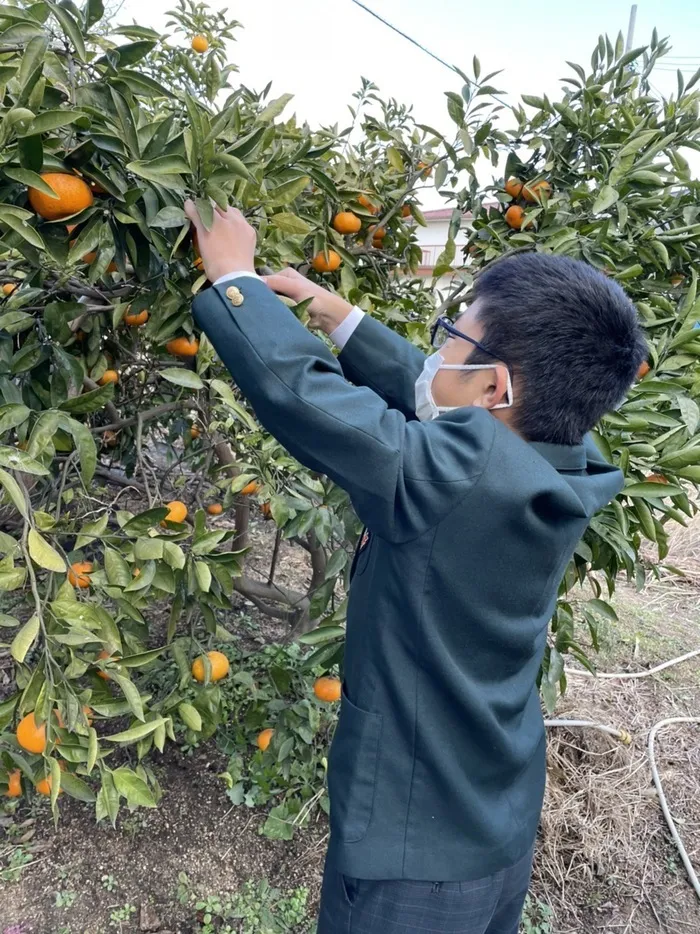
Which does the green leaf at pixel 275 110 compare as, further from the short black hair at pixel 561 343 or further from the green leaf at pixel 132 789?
the green leaf at pixel 132 789

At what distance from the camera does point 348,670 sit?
42.1 inches

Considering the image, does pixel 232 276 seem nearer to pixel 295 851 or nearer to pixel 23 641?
pixel 23 641

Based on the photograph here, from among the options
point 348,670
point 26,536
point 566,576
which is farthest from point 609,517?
point 26,536

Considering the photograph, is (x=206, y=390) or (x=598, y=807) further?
(x=598, y=807)

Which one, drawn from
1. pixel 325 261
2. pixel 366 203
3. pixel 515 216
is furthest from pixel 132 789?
pixel 515 216

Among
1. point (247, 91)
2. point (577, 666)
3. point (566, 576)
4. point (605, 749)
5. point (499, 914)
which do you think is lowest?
point (577, 666)

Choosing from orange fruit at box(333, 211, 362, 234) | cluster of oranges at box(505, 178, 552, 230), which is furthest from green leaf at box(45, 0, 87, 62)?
cluster of oranges at box(505, 178, 552, 230)

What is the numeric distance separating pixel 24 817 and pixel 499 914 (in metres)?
1.41

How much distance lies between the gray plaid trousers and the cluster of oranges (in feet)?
5.43

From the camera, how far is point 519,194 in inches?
78.9

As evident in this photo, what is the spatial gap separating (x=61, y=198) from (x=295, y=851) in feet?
5.99

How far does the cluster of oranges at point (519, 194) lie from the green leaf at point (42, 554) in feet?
5.08

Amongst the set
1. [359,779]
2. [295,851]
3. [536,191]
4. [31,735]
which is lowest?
[295,851]

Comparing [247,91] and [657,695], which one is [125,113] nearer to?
[247,91]
